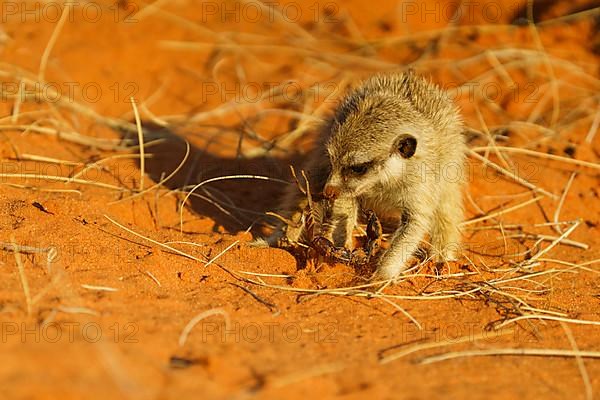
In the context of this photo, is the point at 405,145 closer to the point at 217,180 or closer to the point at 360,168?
the point at 360,168

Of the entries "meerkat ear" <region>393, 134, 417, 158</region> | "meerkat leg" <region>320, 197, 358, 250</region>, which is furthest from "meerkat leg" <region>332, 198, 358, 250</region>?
"meerkat ear" <region>393, 134, 417, 158</region>

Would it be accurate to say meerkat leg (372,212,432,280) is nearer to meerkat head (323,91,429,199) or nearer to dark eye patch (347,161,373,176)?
meerkat head (323,91,429,199)

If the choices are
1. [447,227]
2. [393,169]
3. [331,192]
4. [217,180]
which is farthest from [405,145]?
[217,180]

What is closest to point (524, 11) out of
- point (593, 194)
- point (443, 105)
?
point (593, 194)

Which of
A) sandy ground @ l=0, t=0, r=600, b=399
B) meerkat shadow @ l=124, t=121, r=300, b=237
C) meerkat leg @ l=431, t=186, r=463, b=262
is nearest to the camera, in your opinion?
sandy ground @ l=0, t=0, r=600, b=399

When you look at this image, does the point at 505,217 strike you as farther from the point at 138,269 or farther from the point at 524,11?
the point at 524,11
